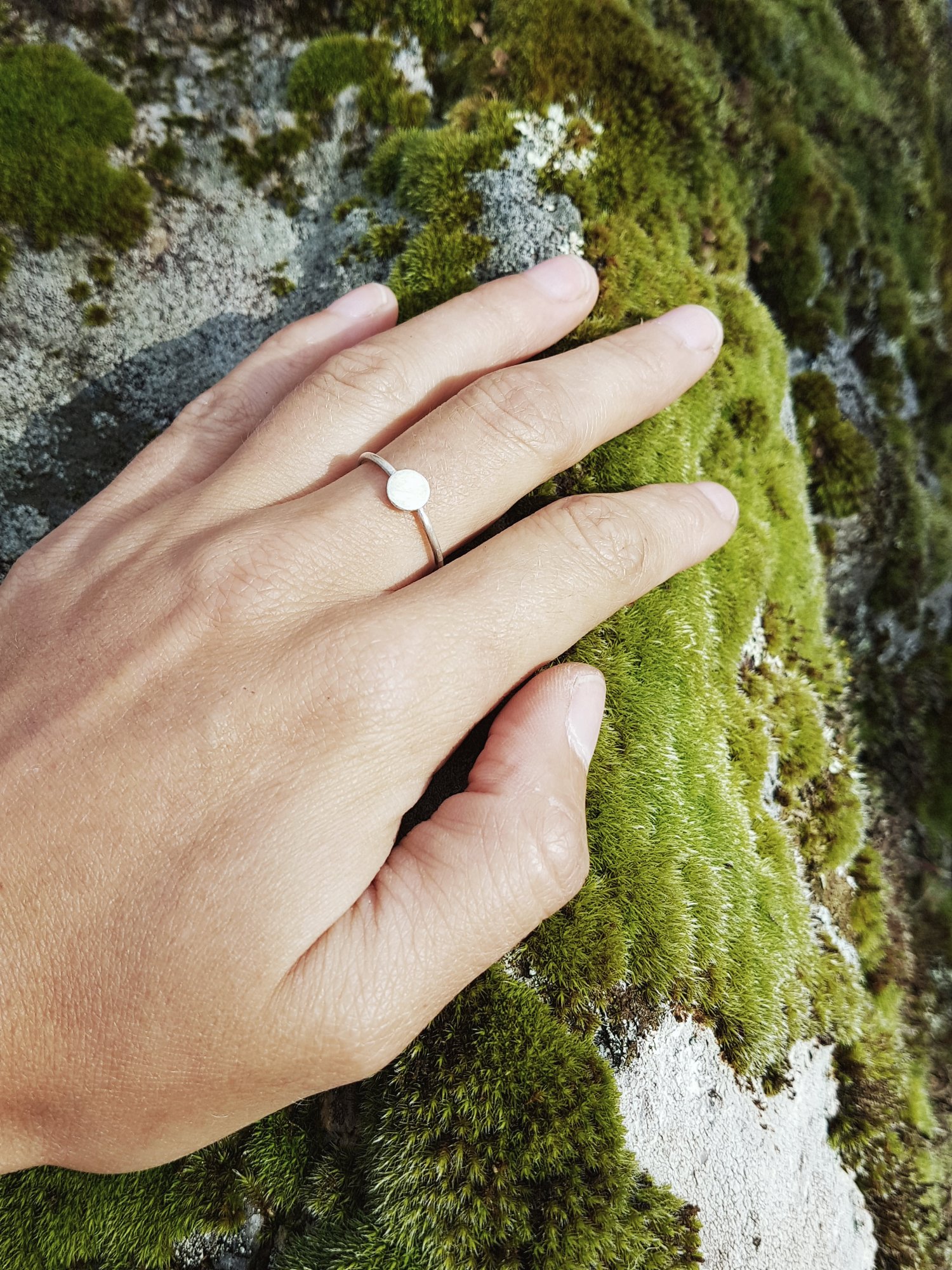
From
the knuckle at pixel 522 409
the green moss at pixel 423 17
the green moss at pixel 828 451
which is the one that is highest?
the green moss at pixel 423 17

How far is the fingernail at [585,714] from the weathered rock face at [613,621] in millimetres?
412

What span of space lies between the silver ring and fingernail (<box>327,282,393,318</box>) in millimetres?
1227

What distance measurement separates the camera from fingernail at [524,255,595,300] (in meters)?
3.67

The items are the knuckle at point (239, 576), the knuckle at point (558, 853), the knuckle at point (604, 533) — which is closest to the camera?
the knuckle at point (558, 853)

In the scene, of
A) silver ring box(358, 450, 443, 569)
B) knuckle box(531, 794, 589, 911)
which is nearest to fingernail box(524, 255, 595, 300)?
silver ring box(358, 450, 443, 569)

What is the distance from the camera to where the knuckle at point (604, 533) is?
3164 mm

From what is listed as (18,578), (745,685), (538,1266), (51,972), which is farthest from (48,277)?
(538,1266)

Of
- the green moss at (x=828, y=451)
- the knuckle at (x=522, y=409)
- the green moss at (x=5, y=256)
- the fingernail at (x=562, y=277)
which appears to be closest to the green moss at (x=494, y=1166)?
the knuckle at (x=522, y=409)

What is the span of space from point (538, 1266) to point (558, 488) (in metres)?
3.13

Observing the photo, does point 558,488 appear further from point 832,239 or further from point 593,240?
point 832,239

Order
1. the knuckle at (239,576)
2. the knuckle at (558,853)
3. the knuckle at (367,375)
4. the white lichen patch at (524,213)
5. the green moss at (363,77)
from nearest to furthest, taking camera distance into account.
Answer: the knuckle at (558,853) → the knuckle at (239,576) → the knuckle at (367,375) → the white lichen patch at (524,213) → the green moss at (363,77)

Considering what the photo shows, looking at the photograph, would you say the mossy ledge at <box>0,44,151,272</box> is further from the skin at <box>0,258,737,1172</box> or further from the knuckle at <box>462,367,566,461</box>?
the knuckle at <box>462,367,566,461</box>

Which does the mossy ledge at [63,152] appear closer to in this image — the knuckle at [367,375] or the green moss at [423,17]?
the green moss at [423,17]

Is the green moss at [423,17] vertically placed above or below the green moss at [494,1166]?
above
